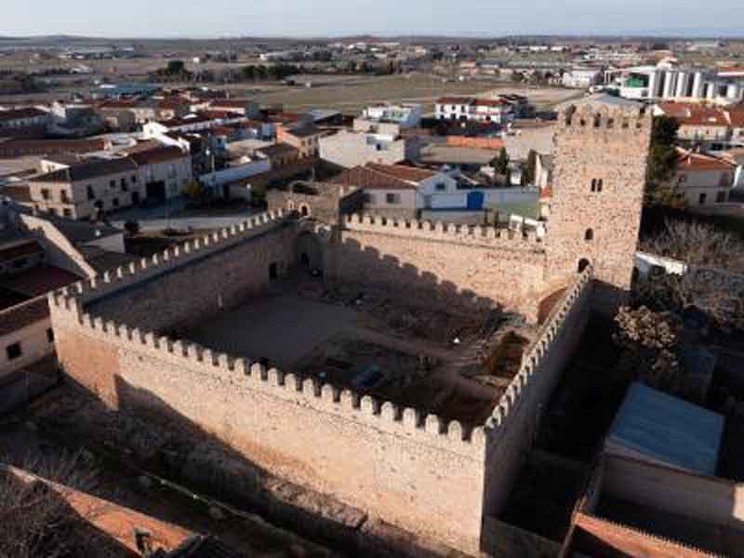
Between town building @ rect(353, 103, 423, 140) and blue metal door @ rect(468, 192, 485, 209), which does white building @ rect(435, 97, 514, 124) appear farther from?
blue metal door @ rect(468, 192, 485, 209)

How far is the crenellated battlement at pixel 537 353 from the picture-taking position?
15.4 m

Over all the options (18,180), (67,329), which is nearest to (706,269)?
(67,329)

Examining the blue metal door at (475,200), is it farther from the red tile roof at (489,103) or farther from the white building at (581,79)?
the white building at (581,79)

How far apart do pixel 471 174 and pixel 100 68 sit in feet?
525

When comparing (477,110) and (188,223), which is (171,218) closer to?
(188,223)

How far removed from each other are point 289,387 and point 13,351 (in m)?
10.5

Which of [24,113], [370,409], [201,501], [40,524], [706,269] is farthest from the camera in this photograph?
[24,113]

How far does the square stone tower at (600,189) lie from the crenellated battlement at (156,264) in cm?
1149

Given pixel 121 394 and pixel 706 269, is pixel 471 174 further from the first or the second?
pixel 121 394

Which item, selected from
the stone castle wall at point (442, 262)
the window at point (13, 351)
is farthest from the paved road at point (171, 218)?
the window at point (13, 351)

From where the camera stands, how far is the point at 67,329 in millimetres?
20938

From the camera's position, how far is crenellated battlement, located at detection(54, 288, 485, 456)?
14867 mm

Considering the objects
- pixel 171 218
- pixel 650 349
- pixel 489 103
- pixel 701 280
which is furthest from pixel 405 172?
pixel 489 103

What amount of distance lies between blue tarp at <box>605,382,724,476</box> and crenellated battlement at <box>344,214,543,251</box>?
7.38m
